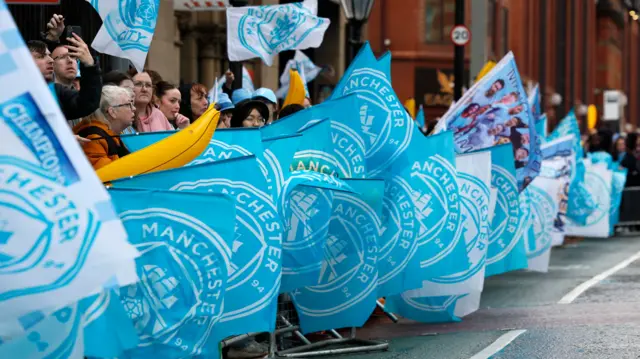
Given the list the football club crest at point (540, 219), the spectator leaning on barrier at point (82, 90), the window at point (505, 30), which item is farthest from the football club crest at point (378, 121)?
the window at point (505, 30)

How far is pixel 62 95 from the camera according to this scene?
7484 millimetres

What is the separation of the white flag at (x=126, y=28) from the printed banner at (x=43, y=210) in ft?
14.0

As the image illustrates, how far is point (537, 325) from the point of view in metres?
11.3

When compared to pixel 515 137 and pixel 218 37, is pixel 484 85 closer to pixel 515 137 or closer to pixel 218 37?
pixel 515 137

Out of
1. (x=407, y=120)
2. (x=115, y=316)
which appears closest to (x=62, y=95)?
(x=115, y=316)

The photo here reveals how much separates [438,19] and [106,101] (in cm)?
4087

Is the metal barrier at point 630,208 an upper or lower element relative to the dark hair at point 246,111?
lower

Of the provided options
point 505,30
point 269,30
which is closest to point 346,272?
point 269,30

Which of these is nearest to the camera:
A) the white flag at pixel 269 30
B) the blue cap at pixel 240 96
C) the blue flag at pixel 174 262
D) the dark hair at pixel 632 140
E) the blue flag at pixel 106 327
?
the blue flag at pixel 106 327

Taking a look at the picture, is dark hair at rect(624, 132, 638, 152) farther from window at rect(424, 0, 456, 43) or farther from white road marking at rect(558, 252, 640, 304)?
window at rect(424, 0, 456, 43)

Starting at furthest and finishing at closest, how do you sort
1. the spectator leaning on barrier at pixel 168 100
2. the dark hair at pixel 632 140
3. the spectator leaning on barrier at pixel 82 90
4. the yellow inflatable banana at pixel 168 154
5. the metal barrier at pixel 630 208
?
the dark hair at pixel 632 140 → the metal barrier at pixel 630 208 → the spectator leaning on barrier at pixel 168 100 → the spectator leaning on barrier at pixel 82 90 → the yellow inflatable banana at pixel 168 154

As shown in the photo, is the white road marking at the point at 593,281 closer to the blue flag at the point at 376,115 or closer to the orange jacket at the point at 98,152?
the blue flag at the point at 376,115

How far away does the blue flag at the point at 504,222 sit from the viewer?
42.6ft

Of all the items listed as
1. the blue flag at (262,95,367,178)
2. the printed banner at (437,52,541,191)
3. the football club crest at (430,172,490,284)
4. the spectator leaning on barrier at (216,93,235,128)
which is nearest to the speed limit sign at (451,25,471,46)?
the printed banner at (437,52,541,191)
